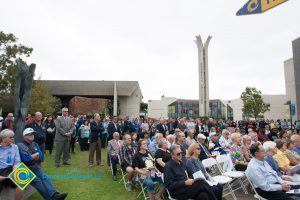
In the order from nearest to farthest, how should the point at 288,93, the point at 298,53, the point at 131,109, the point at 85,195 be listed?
1. the point at 85,195
2. the point at 298,53
3. the point at 288,93
4. the point at 131,109

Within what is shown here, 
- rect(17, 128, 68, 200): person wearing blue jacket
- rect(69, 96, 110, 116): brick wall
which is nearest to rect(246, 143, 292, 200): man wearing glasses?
rect(17, 128, 68, 200): person wearing blue jacket

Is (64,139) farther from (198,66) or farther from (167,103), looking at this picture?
(167,103)

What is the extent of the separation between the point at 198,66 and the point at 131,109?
12.9m

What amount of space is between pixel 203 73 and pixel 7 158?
36.5 meters

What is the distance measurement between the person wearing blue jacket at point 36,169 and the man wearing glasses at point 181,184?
1.80 metres

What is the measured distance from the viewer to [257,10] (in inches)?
295

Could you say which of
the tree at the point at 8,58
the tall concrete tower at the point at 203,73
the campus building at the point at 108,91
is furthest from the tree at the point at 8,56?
the tall concrete tower at the point at 203,73

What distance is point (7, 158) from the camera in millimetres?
3875

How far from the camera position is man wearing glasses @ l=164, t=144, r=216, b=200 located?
3732 millimetres

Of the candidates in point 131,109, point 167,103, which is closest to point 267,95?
point 167,103

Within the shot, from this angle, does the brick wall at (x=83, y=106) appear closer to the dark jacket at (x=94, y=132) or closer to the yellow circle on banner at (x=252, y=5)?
the dark jacket at (x=94, y=132)

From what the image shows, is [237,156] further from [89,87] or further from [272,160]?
[89,87]

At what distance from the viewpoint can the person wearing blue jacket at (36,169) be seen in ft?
13.1

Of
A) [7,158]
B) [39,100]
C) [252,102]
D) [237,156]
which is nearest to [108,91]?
[39,100]
